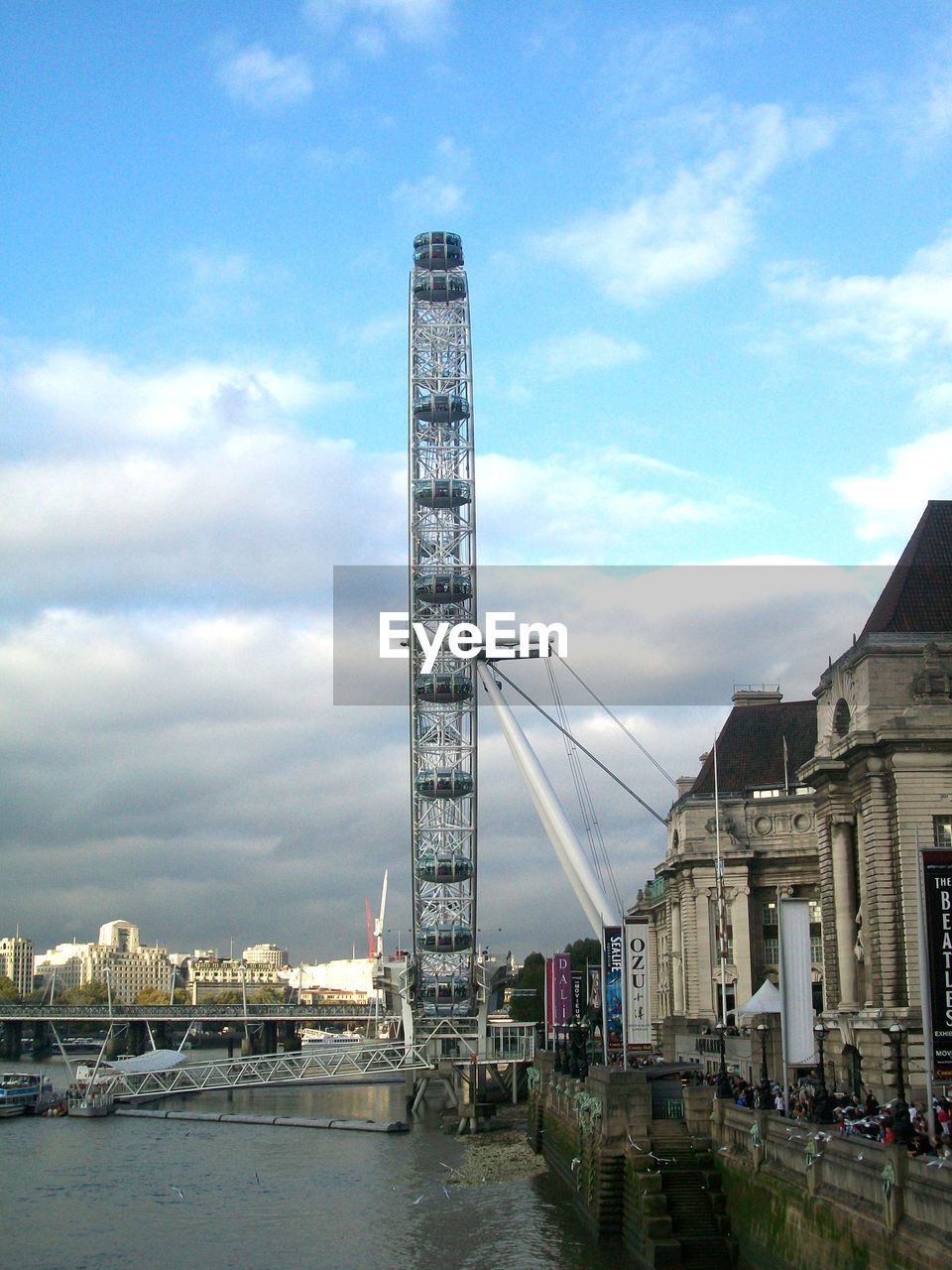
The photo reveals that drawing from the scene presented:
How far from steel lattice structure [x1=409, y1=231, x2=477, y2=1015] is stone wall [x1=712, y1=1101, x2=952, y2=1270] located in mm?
62630

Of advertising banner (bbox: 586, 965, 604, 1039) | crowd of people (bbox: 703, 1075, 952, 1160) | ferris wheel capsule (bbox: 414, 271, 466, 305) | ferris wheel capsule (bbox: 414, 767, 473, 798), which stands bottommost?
crowd of people (bbox: 703, 1075, 952, 1160)

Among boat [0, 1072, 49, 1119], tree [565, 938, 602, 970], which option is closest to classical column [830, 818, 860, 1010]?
boat [0, 1072, 49, 1119]

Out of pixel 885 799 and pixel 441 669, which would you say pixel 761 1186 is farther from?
pixel 441 669

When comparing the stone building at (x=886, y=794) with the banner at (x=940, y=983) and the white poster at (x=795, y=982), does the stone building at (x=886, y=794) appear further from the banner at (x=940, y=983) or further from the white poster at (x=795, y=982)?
the banner at (x=940, y=983)

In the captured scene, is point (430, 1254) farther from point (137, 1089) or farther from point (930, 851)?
point (137, 1089)

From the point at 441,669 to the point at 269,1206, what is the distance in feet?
168

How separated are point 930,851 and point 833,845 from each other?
23072mm

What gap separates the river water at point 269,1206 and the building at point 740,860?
1697 cm

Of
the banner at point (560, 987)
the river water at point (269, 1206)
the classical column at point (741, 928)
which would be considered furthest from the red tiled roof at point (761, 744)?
the river water at point (269, 1206)

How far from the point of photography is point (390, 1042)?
9538 centimetres

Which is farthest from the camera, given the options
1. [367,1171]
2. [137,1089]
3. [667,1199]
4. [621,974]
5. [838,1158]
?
[137,1089]

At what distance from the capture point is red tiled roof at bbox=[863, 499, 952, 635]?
5159 cm

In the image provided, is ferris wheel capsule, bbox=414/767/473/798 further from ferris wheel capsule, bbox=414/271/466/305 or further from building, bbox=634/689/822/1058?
ferris wheel capsule, bbox=414/271/466/305

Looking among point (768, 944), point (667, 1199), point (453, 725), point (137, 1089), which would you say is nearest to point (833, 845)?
point (667, 1199)
